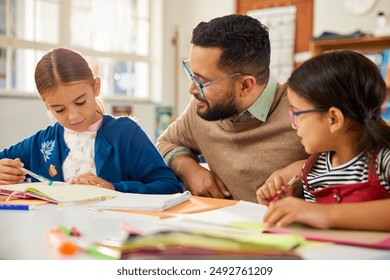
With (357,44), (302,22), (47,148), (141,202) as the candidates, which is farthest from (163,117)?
(141,202)

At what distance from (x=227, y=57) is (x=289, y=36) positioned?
152 inches

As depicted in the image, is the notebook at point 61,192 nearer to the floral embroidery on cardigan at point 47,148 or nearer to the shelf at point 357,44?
the floral embroidery on cardigan at point 47,148

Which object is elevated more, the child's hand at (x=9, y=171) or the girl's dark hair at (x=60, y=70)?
the girl's dark hair at (x=60, y=70)

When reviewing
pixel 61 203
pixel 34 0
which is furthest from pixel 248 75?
pixel 34 0

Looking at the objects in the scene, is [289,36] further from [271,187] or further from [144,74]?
[271,187]

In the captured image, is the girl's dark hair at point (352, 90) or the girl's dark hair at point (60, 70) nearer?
the girl's dark hair at point (352, 90)

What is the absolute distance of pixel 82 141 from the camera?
1.44 meters

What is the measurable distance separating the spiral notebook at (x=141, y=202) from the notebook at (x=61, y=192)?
42mm

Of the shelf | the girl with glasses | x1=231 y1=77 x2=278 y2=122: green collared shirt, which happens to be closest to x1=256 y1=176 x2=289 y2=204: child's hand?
the girl with glasses

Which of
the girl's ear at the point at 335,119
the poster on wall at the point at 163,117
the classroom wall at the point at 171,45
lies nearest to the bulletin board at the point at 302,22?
the classroom wall at the point at 171,45

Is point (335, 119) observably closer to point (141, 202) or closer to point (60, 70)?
point (141, 202)

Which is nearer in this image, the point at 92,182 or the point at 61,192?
the point at 61,192

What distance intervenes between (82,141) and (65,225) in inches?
25.0

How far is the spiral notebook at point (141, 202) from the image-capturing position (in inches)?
37.7
